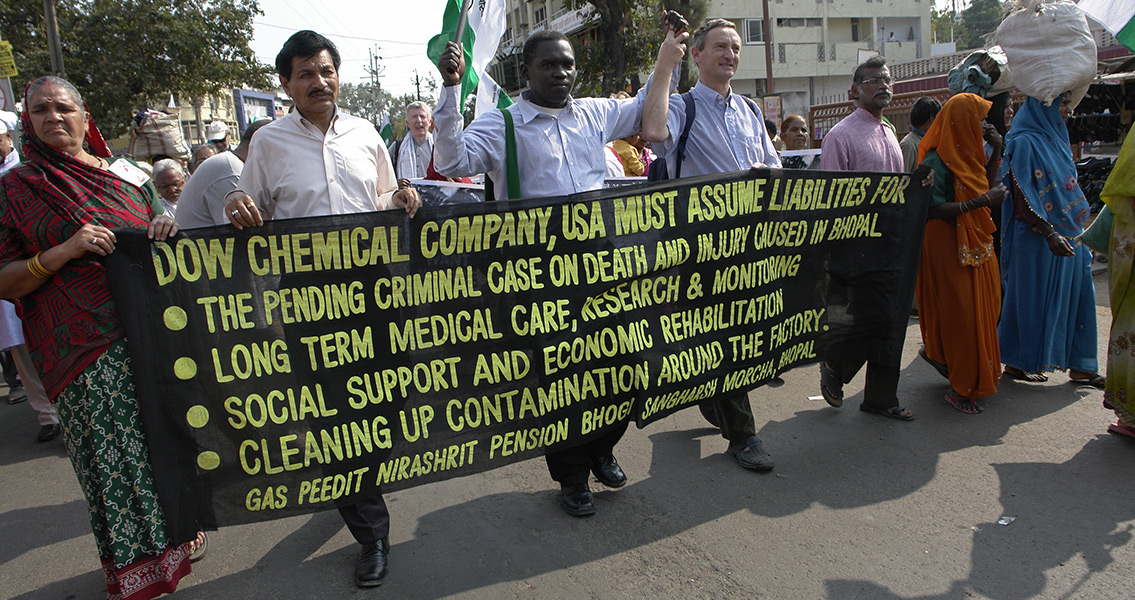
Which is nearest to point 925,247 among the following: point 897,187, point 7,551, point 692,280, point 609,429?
point 897,187

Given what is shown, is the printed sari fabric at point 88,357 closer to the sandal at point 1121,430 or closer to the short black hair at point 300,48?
the short black hair at point 300,48

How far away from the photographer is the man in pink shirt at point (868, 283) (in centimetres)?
369

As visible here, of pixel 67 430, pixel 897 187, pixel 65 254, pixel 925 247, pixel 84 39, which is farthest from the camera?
pixel 84 39

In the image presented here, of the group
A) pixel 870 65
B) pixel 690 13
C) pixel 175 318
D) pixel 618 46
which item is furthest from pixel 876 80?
pixel 690 13

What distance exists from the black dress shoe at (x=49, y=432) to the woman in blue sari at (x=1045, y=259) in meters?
5.92

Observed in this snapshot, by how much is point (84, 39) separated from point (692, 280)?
22653 millimetres

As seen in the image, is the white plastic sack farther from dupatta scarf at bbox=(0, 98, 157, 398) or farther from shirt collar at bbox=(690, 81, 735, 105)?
dupatta scarf at bbox=(0, 98, 157, 398)

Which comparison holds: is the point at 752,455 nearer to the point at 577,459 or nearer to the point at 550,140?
the point at 577,459

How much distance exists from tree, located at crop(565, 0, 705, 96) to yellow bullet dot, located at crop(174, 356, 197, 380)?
15.4 m

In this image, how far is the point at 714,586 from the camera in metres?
2.57

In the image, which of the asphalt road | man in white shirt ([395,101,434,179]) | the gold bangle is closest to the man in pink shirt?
the asphalt road

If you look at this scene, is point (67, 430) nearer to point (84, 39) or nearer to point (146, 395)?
point (146, 395)

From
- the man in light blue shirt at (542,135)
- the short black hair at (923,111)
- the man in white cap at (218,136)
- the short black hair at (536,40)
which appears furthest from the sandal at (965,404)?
the man in white cap at (218,136)

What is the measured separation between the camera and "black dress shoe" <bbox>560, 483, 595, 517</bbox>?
3139 mm
